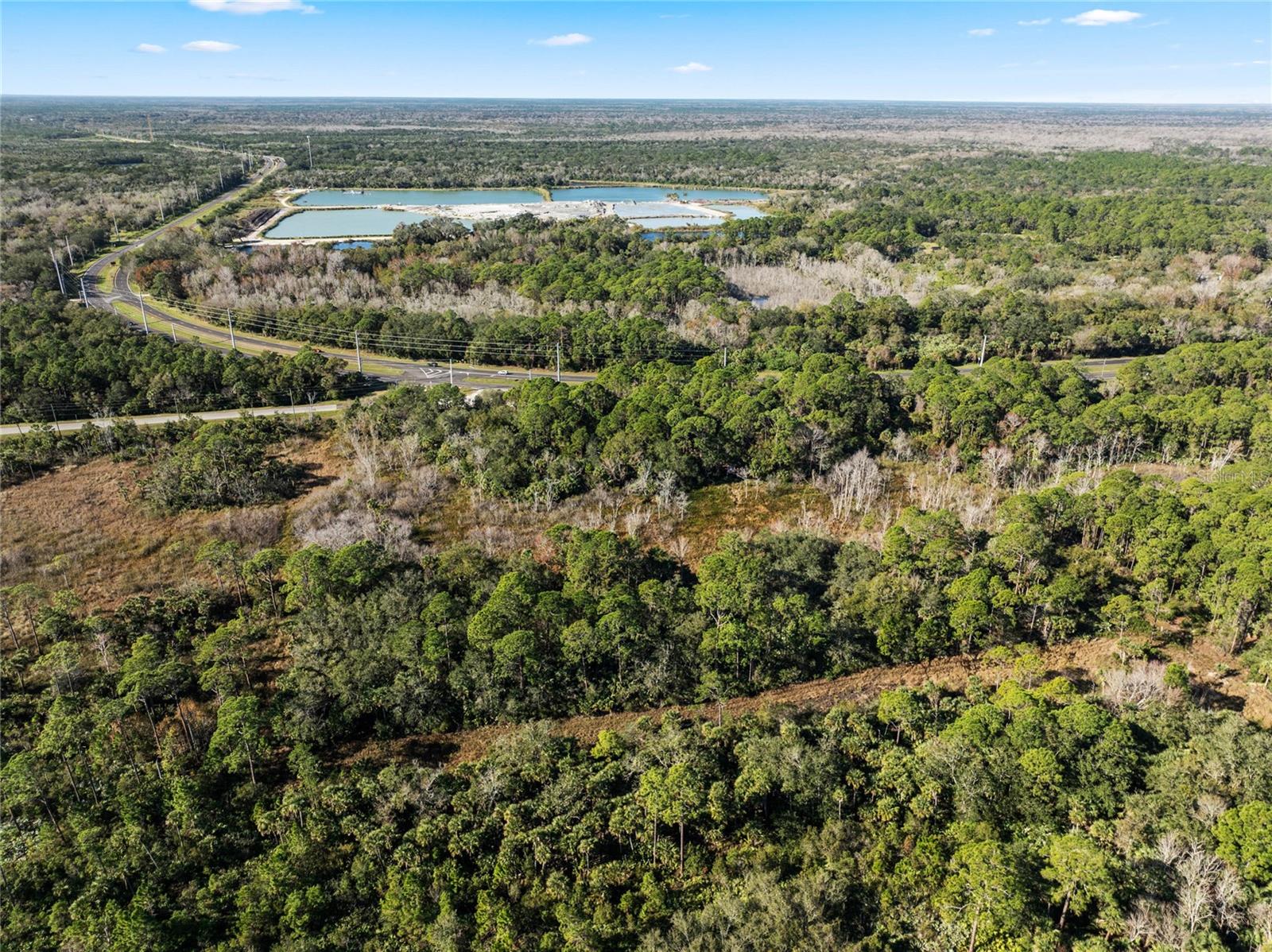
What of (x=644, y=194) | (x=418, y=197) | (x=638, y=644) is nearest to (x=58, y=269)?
(x=418, y=197)

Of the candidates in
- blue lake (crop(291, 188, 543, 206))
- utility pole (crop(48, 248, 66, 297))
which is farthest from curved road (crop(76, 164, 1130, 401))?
blue lake (crop(291, 188, 543, 206))

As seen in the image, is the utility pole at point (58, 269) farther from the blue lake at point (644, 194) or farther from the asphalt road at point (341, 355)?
the blue lake at point (644, 194)

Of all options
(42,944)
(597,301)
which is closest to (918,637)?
(42,944)

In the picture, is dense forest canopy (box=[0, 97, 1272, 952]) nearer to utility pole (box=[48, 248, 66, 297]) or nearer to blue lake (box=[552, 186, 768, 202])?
utility pole (box=[48, 248, 66, 297])

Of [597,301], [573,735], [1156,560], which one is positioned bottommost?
[573,735]

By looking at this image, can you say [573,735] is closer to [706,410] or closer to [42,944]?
[42,944]

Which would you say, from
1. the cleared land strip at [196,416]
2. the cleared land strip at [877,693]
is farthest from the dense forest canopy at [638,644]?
the cleared land strip at [196,416]

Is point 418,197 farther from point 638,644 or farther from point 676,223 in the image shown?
point 638,644
